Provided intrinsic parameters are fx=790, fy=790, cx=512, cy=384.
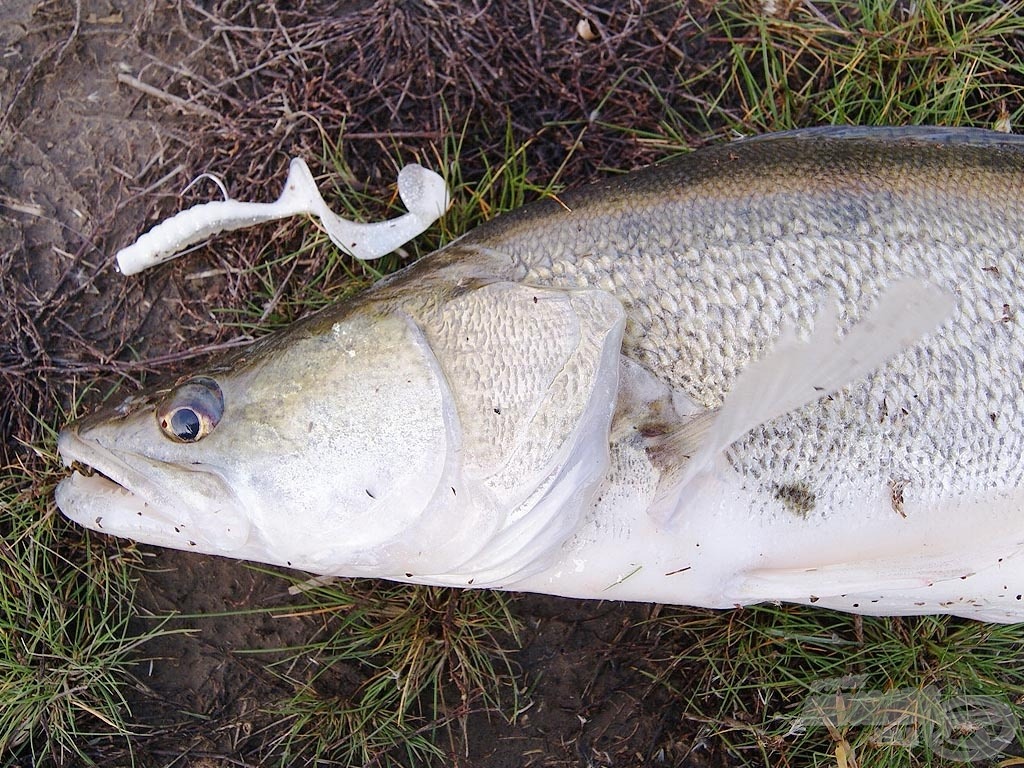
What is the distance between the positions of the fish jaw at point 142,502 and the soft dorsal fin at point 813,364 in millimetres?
1022

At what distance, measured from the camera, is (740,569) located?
1.91 metres

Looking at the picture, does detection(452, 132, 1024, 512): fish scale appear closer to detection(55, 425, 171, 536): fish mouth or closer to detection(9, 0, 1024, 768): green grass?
detection(9, 0, 1024, 768): green grass

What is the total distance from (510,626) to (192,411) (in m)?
1.21

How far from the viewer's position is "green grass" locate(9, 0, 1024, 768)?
2.45 meters

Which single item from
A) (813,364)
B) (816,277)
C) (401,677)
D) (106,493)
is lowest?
(401,677)

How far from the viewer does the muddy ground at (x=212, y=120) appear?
256 cm

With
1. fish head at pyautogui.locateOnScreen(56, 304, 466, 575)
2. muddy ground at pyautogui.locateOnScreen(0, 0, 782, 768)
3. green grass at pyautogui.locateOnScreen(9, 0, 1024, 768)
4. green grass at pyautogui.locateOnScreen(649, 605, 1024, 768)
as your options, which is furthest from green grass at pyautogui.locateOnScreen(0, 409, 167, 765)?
green grass at pyautogui.locateOnScreen(649, 605, 1024, 768)

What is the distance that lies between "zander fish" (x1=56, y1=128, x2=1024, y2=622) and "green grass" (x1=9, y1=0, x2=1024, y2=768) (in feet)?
2.10

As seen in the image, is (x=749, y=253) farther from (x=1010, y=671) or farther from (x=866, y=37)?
(x=1010, y=671)

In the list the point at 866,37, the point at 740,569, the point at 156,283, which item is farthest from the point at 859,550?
the point at 156,283

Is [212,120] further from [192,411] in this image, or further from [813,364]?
[813,364]

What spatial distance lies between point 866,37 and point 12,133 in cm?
281

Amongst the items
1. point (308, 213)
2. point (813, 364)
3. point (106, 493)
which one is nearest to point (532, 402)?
point (813, 364)

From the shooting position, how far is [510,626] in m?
2.47
